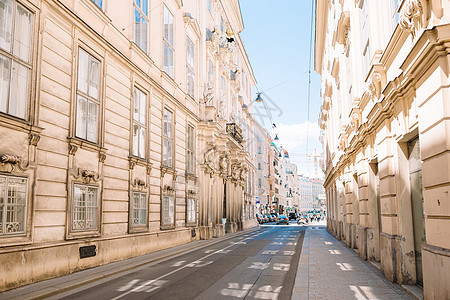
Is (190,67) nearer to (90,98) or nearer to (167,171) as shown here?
(167,171)

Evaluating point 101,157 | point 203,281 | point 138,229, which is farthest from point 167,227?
point 203,281

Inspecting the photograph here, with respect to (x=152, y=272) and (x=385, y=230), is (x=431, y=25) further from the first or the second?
(x=152, y=272)

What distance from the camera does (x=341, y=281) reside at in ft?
33.1

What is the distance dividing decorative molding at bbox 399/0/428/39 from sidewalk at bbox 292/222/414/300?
5.14 m

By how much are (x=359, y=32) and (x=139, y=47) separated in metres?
8.72

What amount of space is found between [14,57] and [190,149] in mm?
15363

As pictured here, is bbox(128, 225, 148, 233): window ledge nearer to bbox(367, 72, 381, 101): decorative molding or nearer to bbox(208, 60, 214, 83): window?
bbox(367, 72, 381, 101): decorative molding

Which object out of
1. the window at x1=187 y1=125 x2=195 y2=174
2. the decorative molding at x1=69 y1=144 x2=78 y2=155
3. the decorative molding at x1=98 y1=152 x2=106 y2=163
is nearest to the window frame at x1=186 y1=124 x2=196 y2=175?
the window at x1=187 y1=125 x2=195 y2=174

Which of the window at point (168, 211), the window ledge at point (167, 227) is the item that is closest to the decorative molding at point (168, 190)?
the window at point (168, 211)

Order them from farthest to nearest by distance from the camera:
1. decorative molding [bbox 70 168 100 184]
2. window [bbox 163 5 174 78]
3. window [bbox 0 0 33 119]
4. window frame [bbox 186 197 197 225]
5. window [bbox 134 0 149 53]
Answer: window frame [bbox 186 197 197 225]
window [bbox 163 5 174 78]
window [bbox 134 0 149 53]
decorative molding [bbox 70 168 100 184]
window [bbox 0 0 33 119]

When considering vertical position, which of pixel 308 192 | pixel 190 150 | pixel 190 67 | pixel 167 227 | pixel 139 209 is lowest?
pixel 167 227

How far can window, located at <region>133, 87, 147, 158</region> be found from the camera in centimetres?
1661

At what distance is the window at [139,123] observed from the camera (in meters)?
16.6

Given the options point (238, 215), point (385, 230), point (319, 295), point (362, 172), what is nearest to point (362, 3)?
point (362, 172)
